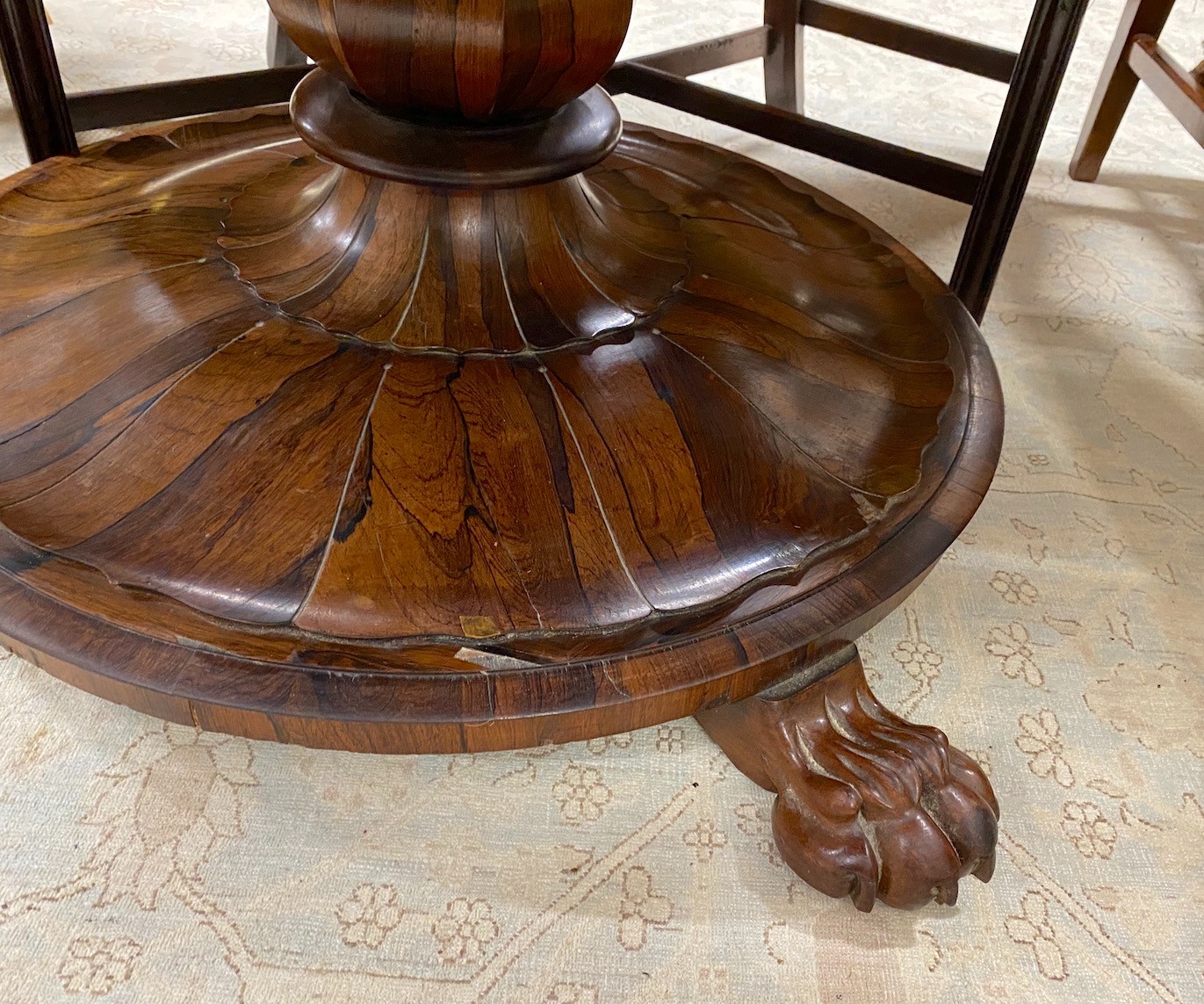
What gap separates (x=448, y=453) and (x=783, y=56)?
111 centimetres

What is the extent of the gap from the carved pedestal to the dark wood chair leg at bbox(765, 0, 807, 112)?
0.82 meters

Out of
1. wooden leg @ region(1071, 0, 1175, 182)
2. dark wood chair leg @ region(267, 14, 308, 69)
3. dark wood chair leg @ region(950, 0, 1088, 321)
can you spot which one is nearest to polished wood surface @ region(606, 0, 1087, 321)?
dark wood chair leg @ region(950, 0, 1088, 321)

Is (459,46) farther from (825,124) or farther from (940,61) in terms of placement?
(940,61)

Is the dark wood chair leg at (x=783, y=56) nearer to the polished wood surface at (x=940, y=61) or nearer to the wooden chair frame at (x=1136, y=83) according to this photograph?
the polished wood surface at (x=940, y=61)

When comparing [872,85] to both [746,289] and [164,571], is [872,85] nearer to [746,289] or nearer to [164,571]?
[746,289]

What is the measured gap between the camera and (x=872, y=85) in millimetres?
1817

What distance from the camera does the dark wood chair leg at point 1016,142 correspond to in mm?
895

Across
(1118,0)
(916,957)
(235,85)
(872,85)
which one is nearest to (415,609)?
(916,957)

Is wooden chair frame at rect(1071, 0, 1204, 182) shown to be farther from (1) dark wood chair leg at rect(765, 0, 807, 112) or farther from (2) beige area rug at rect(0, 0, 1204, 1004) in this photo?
(2) beige area rug at rect(0, 0, 1204, 1004)

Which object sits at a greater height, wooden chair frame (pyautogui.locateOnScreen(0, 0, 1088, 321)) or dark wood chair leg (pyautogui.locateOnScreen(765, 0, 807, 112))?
wooden chair frame (pyautogui.locateOnScreen(0, 0, 1088, 321))

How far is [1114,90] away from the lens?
150cm

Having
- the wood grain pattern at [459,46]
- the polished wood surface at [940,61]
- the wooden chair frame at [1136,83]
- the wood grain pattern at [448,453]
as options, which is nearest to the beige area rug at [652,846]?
the wood grain pattern at [448,453]

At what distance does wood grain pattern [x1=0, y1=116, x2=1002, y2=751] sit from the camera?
0.56 meters

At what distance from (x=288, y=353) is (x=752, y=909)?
0.43m
